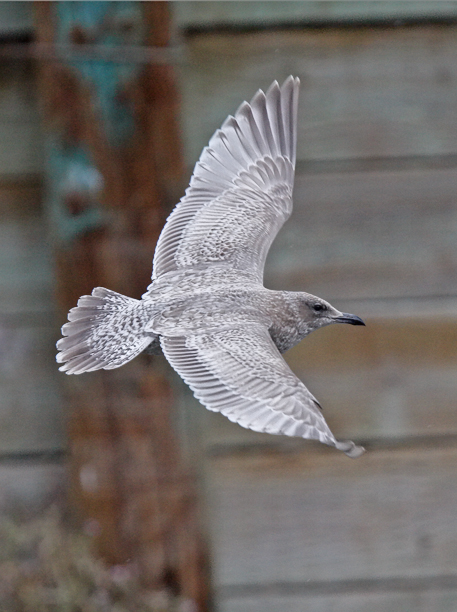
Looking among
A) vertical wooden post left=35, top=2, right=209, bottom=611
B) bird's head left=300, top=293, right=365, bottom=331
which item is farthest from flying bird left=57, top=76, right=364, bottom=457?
vertical wooden post left=35, top=2, right=209, bottom=611

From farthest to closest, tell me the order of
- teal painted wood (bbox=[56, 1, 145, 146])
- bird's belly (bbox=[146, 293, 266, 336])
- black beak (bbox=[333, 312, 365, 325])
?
1. teal painted wood (bbox=[56, 1, 145, 146])
2. black beak (bbox=[333, 312, 365, 325])
3. bird's belly (bbox=[146, 293, 266, 336])

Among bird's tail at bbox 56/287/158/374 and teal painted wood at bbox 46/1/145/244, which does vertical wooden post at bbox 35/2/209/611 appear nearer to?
teal painted wood at bbox 46/1/145/244

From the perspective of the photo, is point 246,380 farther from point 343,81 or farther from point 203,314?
point 343,81

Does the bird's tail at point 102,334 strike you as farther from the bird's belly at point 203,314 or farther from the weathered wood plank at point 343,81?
the weathered wood plank at point 343,81

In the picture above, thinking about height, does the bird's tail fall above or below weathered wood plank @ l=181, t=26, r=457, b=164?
below

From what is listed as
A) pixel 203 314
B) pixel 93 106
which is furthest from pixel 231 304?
pixel 93 106

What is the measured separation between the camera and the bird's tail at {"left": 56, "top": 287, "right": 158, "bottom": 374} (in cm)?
133

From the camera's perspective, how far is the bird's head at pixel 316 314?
4.64 feet

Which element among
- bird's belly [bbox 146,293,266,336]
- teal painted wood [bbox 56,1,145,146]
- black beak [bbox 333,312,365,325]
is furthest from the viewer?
teal painted wood [bbox 56,1,145,146]

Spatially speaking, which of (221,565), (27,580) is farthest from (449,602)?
(27,580)

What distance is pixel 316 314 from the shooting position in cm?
142

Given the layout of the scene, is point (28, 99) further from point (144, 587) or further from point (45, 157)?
point (144, 587)

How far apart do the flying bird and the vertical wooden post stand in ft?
0.38

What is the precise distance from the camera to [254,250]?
4.94 feet
